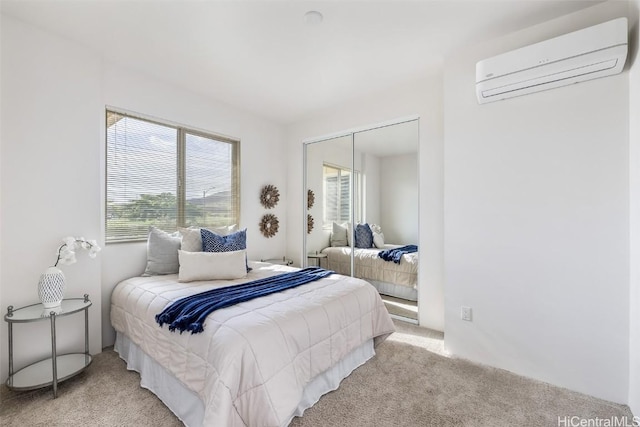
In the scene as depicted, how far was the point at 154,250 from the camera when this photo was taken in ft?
9.13

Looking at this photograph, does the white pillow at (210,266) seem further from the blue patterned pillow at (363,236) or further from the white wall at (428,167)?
the white wall at (428,167)

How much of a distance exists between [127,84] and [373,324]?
3.12 m

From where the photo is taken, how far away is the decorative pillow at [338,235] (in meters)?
3.86

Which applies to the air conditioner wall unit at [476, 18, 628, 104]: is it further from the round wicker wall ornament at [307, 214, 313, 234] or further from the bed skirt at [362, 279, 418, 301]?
the round wicker wall ornament at [307, 214, 313, 234]

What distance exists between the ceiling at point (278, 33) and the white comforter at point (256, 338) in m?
1.95

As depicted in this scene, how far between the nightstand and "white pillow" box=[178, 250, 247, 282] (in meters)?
1.52

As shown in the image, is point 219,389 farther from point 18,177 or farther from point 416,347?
point 18,177

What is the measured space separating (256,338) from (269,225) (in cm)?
266

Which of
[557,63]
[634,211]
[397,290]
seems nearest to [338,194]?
[397,290]

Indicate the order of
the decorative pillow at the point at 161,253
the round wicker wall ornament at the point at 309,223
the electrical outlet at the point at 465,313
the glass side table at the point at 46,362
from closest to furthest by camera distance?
1. the glass side table at the point at 46,362
2. the electrical outlet at the point at 465,313
3. the decorative pillow at the point at 161,253
4. the round wicker wall ornament at the point at 309,223

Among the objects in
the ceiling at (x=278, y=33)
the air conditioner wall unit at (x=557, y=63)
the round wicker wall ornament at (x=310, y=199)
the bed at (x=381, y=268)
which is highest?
the ceiling at (x=278, y=33)

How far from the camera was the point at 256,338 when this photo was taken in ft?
5.11

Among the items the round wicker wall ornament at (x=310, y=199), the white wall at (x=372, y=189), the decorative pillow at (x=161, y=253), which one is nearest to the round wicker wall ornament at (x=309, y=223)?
the round wicker wall ornament at (x=310, y=199)

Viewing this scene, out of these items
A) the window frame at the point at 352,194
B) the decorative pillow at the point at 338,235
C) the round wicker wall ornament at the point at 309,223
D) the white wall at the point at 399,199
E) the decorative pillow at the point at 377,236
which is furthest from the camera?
the round wicker wall ornament at the point at 309,223
